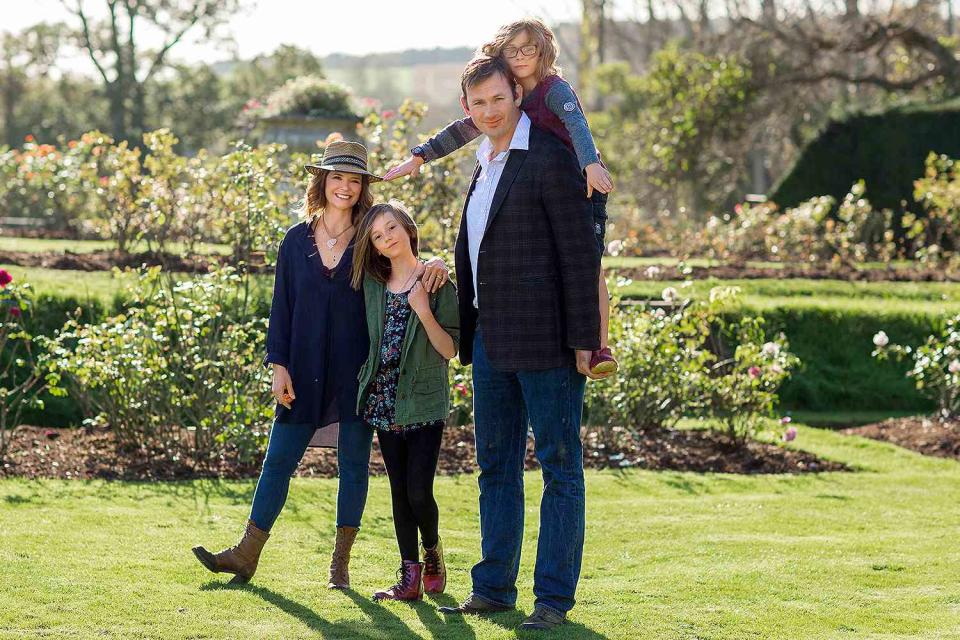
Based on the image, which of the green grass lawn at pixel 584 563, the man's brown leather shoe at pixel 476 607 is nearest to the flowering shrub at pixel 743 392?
the green grass lawn at pixel 584 563

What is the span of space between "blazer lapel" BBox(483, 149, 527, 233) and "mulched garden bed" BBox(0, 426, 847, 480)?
317 centimetres

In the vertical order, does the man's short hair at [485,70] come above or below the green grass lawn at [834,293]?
above

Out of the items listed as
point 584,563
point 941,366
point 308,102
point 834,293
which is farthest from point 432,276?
point 308,102


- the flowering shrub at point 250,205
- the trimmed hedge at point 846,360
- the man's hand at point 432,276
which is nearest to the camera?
the man's hand at point 432,276

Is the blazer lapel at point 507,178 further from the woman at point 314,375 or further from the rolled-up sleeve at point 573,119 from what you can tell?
the woman at point 314,375

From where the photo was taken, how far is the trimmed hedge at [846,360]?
1030 centimetres

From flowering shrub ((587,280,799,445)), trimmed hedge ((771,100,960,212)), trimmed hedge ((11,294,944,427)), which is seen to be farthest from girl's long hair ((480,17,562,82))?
trimmed hedge ((771,100,960,212))

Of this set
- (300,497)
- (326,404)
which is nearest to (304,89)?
(300,497)

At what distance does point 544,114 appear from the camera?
152 inches

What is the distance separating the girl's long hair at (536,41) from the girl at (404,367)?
66cm

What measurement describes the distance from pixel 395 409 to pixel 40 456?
3.29 m

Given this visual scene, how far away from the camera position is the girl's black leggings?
4.16 m

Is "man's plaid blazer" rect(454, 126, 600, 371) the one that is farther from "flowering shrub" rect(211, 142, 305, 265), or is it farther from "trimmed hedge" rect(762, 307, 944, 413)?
"trimmed hedge" rect(762, 307, 944, 413)

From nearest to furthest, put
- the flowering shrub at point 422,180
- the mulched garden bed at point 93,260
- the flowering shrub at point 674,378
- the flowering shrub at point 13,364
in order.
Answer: the flowering shrub at point 13,364, the flowering shrub at point 674,378, the flowering shrub at point 422,180, the mulched garden bed at point 93,260
